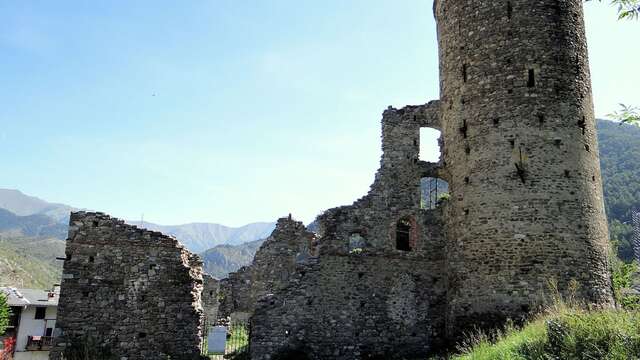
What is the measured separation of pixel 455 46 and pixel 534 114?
4.32 meters

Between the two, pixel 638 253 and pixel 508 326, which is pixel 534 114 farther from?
pixel 638 253

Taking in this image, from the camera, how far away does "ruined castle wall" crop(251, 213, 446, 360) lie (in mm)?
18125

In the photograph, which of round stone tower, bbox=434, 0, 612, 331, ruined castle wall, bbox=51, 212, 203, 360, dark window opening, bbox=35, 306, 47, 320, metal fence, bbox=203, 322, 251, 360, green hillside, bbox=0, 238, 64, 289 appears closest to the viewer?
round stone tower, bbox=434, 0, 612, 331

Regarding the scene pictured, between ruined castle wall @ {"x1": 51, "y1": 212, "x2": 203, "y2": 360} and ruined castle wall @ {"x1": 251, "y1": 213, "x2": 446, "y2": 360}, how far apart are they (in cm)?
269

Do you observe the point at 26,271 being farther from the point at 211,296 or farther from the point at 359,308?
the point at 359,308

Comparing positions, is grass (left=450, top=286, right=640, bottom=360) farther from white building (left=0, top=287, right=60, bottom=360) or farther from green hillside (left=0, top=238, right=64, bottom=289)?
green hillside (left=0, top=238, right=64, bottom=289)

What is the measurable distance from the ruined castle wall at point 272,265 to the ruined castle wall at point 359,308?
3935 mm

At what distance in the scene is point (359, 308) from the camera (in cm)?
1925

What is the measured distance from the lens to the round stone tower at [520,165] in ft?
55.1

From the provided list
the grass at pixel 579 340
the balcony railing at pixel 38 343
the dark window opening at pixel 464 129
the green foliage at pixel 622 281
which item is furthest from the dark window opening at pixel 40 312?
the green foliage at pixel 622 281

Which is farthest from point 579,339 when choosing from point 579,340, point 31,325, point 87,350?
point 31,325

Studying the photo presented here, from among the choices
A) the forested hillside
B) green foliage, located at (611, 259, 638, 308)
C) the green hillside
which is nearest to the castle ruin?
green foliage, located at (611, 259, 638, 308)

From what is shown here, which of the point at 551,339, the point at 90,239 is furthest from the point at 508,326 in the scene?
the point at 90,239

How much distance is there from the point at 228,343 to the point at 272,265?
4.00 metres
